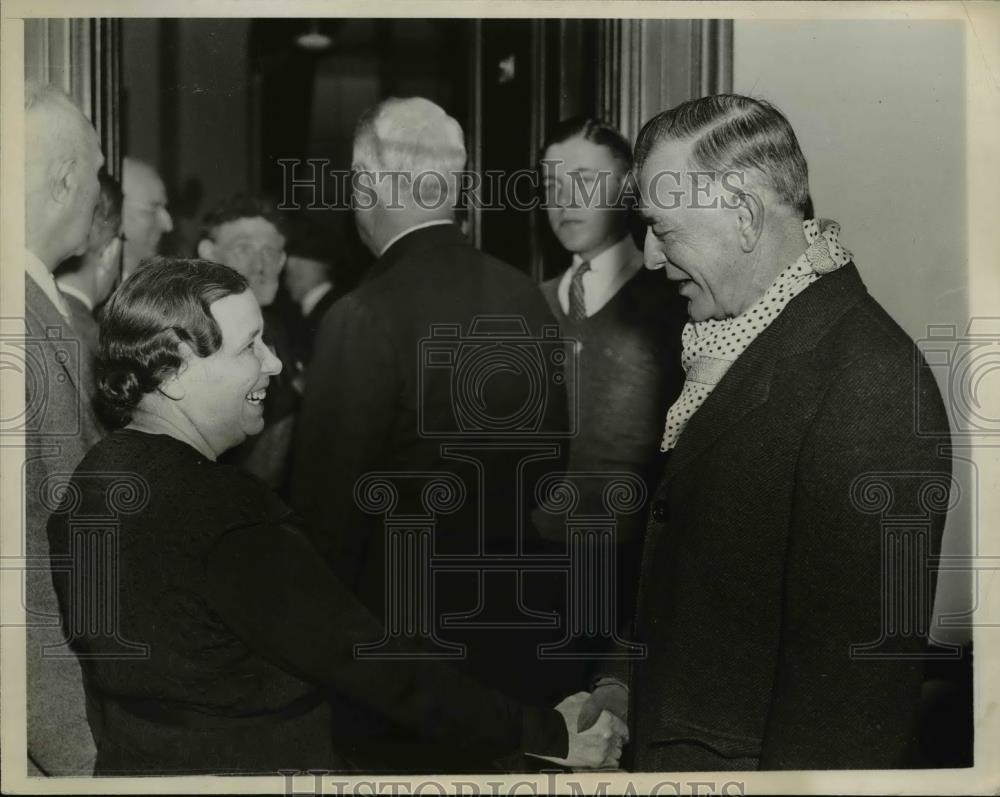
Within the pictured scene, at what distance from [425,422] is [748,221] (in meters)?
0.73

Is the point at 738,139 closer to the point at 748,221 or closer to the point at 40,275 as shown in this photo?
the point at 748,221

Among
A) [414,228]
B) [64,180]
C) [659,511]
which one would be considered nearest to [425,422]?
[414,228]

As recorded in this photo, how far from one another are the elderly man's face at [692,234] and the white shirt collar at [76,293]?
1.10 metres

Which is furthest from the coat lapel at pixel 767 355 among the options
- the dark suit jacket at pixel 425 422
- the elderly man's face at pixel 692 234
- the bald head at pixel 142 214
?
the bald head at pixel 142 214

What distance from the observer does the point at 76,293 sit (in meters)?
2.19

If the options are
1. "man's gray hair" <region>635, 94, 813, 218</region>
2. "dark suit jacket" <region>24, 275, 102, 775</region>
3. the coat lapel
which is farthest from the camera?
"dark suit jacket" <region>24, 275, 102, 775</region>

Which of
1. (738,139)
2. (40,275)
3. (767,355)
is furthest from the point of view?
(40,275)

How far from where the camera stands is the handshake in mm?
2221

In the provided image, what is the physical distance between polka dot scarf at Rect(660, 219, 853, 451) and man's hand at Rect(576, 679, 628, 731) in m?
0.49

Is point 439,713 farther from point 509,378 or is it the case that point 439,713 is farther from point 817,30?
point 817,30

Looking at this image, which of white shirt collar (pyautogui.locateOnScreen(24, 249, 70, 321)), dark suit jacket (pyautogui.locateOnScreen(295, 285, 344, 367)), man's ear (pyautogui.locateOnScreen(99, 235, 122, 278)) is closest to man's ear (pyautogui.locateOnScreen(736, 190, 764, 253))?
dark suit jacket (pyautogui.locateOnScreen(295, 285, 344, 367))

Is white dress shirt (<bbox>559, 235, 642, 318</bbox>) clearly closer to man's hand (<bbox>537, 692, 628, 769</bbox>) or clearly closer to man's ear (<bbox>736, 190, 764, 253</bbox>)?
man's ear (<bbox>736, 190, 764, 253</bbox>)

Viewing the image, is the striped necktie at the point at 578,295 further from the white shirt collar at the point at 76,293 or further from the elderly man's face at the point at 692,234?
the white shirt collar at the point at 76,293

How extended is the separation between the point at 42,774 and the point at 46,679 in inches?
7.7
